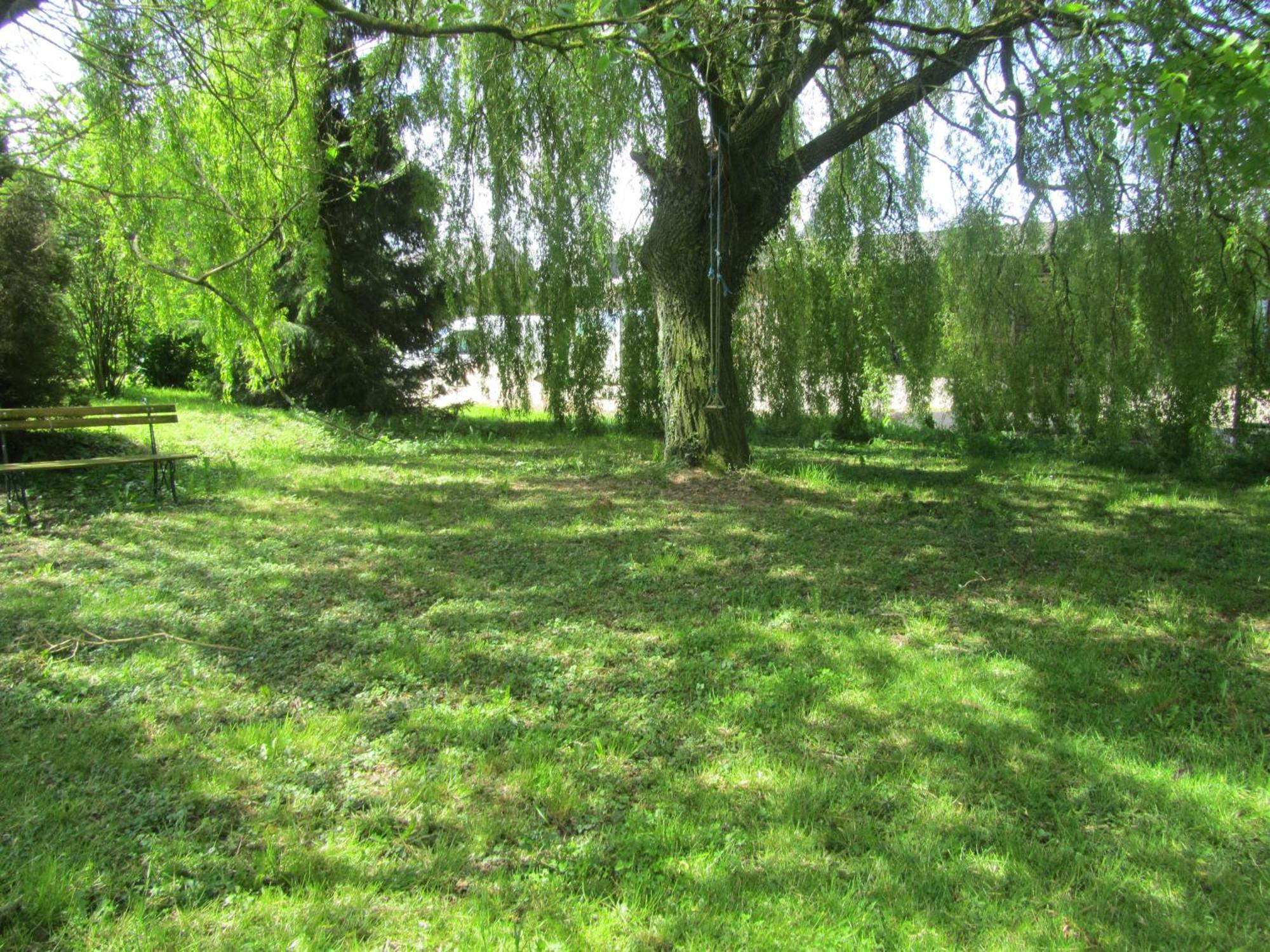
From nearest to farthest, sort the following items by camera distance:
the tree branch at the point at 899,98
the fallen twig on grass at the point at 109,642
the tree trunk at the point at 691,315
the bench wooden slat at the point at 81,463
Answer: the fallen twig on grass at the point at 109,642 < the bench wooden slat at the point at 81,463 < the tree branch at the point at 899,98 < the tree trunk at the point at 691,315

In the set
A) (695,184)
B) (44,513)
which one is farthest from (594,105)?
(44,513)

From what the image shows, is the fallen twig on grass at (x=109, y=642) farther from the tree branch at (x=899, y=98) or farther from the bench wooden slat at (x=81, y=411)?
the tree branch at (x=899, y=98)

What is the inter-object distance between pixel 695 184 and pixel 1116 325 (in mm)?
4869

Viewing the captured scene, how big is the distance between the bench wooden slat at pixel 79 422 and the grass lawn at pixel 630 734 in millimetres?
699

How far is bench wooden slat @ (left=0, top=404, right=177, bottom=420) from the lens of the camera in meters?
5.91

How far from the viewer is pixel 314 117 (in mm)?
9000

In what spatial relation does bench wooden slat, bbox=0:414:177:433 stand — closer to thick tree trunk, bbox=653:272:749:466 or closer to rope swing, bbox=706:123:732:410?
thick tree trunk, bbox=653:272:749:466

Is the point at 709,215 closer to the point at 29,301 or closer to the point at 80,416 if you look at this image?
the point at 80,416

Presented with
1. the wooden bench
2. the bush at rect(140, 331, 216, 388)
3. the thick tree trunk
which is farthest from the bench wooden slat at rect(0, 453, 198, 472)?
the bush at rect(140, 331, 216, 388)

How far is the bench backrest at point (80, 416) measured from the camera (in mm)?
5906

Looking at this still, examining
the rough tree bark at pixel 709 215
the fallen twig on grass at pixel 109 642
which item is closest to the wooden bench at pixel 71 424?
the fallen twig on grass at pixel 109 642

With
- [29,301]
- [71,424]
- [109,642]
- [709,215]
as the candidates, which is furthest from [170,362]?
[109,642]

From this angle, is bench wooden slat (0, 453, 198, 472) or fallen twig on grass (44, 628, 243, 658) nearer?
fallen twig on grass (44, 628, 243, 658)

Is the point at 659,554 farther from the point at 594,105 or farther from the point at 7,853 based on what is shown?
the point at 594,105
